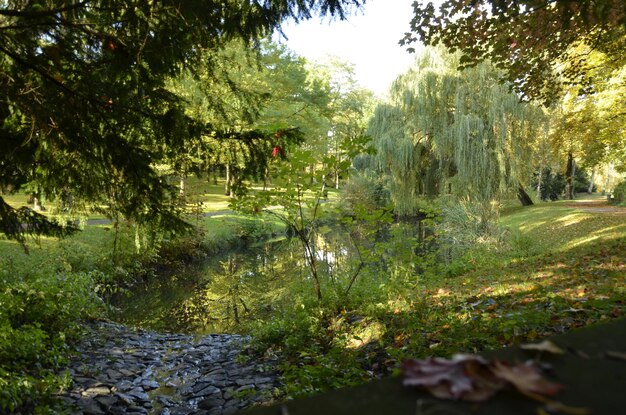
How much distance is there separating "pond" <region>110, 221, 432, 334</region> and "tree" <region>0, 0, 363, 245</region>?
3.57 metres

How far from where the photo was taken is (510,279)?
6.74m

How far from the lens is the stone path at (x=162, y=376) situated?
4.47m

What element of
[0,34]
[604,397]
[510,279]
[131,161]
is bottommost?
[510,279]

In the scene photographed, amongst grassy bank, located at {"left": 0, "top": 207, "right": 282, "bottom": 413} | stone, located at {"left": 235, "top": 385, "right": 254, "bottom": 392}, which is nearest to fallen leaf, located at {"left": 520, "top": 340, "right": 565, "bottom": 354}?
grassy bank, located at {"left": 0, "top": 207, "right": 282, "bottom": 413}

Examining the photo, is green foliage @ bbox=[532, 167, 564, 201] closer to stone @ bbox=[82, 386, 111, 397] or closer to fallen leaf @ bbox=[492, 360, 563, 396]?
stone @ bbox=[82, 386, 111, 397]

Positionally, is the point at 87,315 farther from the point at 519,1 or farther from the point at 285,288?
the point at 519,1

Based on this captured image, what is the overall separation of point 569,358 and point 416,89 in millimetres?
17580

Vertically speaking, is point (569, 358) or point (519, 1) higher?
point (519, 1)

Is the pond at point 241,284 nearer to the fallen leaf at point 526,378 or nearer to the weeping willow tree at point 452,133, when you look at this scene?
the weeping willow tree at point 452,133

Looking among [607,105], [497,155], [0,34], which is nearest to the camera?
[0,34]

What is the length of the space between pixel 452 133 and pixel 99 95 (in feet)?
47.5

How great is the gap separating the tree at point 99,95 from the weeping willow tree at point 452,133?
42.1 ft

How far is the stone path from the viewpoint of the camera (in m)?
4.47

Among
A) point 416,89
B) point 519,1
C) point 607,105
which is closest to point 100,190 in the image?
point 519,1
